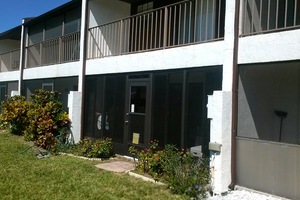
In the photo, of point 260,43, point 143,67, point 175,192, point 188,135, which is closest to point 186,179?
point 175,192

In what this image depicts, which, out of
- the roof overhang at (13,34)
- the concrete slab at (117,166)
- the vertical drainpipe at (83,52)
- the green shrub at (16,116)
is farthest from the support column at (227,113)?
the roof overhang at (13,34)

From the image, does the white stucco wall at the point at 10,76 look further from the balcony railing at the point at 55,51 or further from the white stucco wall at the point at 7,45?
the white stucco wall at the point at 7,45

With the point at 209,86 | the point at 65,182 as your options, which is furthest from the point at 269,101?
the point at 65,182

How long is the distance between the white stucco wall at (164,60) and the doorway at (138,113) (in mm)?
501

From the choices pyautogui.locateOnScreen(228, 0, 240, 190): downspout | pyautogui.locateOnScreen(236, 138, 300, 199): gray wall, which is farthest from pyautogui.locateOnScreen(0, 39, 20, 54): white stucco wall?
pyautogui.locateOnScreen(236, 138, 300, 199): gray wall

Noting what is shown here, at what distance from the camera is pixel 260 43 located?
6156 mm

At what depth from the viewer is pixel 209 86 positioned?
751cm

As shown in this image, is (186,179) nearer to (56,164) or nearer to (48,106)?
(56,164)

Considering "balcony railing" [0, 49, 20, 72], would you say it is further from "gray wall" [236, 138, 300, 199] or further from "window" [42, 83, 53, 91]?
"gray wall" [236, 138, 300, 199]

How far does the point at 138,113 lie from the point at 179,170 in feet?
10.7

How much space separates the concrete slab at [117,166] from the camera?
27.7ft

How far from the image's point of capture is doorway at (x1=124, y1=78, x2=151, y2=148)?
9.17m

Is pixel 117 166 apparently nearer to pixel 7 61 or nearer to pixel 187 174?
pixel 187 174

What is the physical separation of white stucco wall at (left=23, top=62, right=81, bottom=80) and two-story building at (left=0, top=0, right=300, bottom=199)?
8 cm
